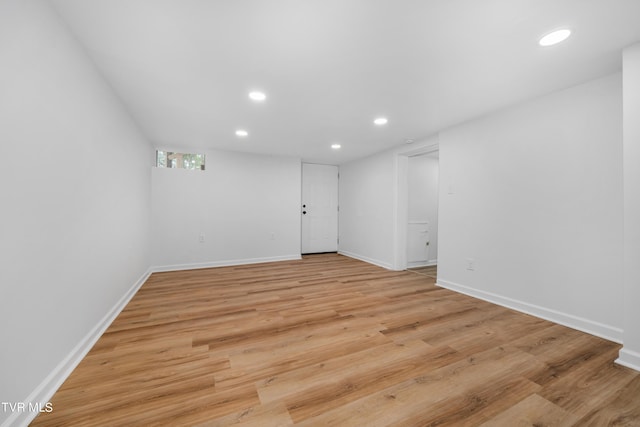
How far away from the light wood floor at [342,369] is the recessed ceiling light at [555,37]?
88.8 inches

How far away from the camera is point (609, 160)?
79.6 inches

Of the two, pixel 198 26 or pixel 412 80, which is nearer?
pixel 198 26

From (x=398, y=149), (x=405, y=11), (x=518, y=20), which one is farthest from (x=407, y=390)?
(x=398, y=149)

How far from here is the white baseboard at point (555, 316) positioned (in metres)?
2.00

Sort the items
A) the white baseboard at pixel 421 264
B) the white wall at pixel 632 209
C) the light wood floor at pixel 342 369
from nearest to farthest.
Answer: the light wood floor at pixel 342 369 → the white wall at pixel 632 209 → the white baseboard at pixel 421 264

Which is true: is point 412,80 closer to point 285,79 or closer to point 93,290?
point 285,79

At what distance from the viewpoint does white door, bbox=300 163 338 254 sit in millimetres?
5938

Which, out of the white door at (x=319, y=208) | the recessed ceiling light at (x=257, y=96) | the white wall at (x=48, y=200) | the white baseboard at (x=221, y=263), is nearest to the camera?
the white wall at (x=48, y=200)

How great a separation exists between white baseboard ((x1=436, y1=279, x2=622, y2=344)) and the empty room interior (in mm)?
17

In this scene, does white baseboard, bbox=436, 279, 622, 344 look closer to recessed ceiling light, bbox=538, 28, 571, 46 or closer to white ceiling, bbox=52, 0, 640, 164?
Result: white ceiling, bbox=52, 0, 640, 164

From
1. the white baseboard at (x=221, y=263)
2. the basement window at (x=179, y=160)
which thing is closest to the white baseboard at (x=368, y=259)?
the white baseboard at (x=221, y=263)

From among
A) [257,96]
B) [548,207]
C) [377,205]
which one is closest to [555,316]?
[548,207]

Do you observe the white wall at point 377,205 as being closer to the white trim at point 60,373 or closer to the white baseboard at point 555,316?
the white baseboard at point 555,316

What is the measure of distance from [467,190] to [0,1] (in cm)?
400
